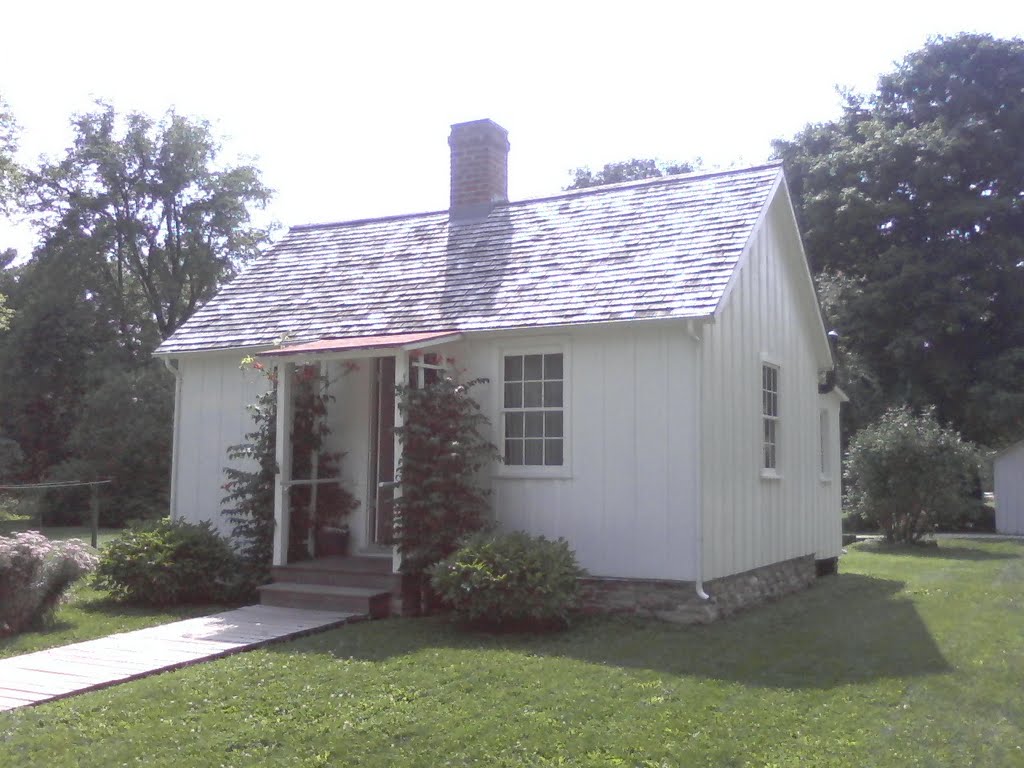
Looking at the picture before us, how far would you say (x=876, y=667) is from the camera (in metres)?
7.71

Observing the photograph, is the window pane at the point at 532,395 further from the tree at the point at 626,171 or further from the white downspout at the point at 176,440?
the tree at the point at 626,171

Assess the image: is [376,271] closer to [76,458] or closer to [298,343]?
[298,343]

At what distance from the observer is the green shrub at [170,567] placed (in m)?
10.6

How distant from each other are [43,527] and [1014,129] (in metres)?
28.7

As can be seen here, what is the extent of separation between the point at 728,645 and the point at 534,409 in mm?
3270

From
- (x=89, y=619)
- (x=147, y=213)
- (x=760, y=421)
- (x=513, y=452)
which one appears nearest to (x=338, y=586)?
(x=513, y=452)

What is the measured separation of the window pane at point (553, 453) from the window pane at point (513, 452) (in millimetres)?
306

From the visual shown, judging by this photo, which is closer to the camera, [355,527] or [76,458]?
[355,527]

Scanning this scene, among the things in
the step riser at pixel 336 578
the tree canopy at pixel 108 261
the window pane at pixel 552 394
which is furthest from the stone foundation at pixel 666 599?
the tree canopy at pixel 108 261

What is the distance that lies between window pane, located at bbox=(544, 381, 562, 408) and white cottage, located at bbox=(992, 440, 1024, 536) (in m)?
22.7

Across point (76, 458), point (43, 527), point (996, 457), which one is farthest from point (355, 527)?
point (996, 457)

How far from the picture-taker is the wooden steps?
9.94 metres

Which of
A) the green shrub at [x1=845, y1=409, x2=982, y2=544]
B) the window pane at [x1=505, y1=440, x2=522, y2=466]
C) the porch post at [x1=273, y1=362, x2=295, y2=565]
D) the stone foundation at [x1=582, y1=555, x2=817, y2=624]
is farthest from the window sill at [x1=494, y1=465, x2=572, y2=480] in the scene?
the green shrub at [x1=845, y1=409, x2=982, y2=544]

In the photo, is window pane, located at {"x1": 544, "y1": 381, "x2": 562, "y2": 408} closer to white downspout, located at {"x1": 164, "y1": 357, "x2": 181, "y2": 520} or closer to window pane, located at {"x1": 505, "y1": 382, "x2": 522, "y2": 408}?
window pane, located at {"x1": 505, "y1": 382, "x2": 522, "y2": 408}
